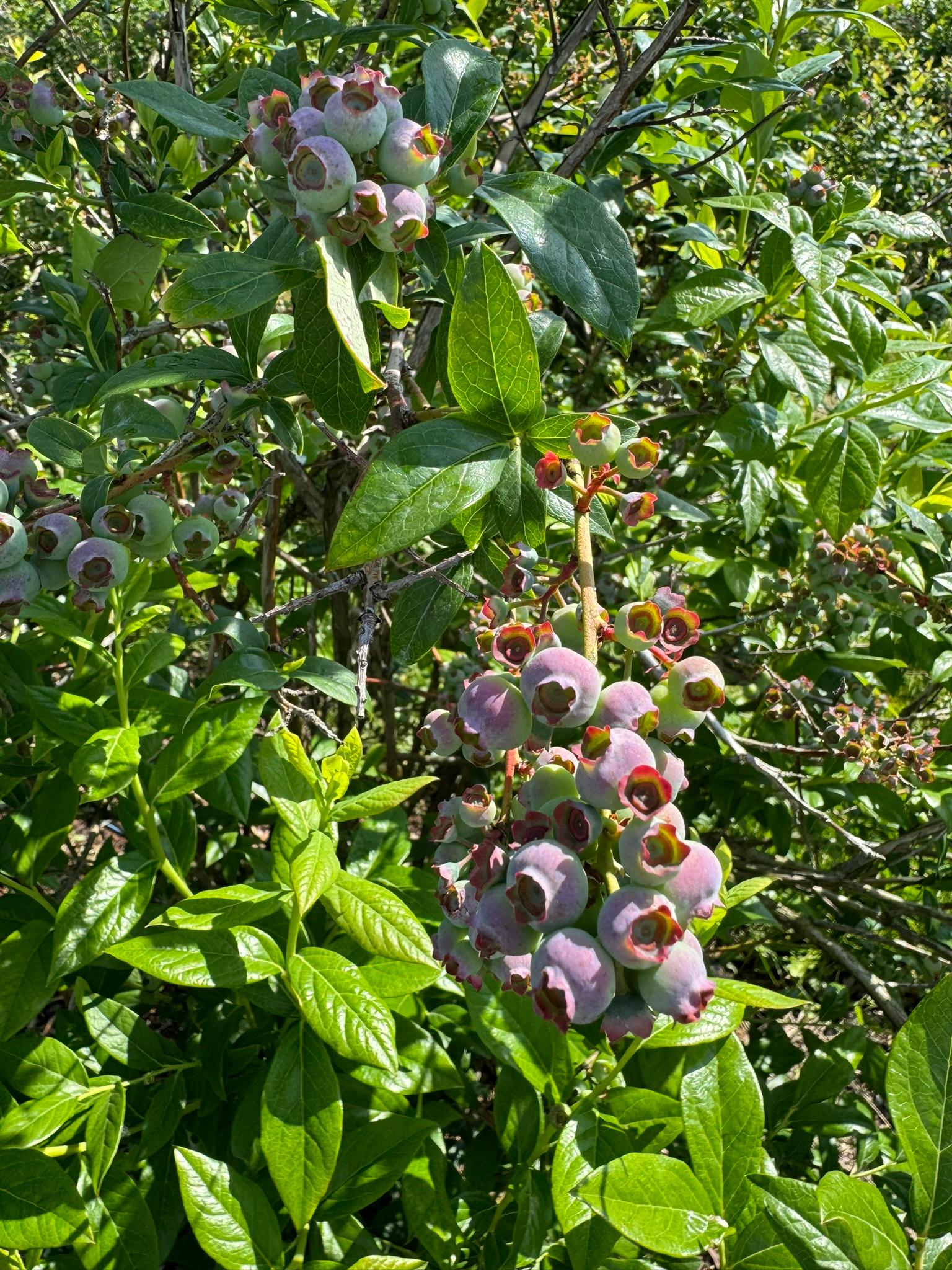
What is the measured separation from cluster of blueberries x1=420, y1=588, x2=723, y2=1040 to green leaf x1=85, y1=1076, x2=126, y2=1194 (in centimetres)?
56

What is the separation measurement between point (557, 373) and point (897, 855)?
147 cm

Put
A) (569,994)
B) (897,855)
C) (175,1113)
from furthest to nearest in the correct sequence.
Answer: (897,855) → (175,1113) → (569,994)

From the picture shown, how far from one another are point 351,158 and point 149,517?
1.42 ft

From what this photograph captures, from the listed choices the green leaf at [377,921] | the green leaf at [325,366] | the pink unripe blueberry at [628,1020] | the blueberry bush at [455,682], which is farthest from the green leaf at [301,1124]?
the green leaf at [325,366]

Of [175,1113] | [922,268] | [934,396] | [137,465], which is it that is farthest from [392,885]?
[922,268]

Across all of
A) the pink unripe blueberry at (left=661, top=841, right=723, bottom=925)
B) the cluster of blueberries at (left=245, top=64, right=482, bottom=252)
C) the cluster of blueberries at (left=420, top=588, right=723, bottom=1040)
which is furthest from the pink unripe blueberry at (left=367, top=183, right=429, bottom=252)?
the pink unripe blueberry at (left=661, top=841, right=723, bottom=925)

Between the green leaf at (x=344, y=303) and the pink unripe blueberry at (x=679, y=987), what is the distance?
48 centimetres

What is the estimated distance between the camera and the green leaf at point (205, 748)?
1195 mm

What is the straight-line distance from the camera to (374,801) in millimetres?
1152

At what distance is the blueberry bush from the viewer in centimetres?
79

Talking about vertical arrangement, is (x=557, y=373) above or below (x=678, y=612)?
below

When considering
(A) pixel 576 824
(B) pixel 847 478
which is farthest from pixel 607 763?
(B) pixel 847 478

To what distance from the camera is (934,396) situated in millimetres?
1567

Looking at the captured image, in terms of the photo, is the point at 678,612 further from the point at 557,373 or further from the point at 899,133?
the point at 899,133
